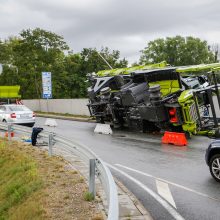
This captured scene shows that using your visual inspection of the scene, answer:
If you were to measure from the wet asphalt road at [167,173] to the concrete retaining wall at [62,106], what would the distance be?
59.7 feet

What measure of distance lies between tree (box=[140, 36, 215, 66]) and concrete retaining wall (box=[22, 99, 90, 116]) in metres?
28.3

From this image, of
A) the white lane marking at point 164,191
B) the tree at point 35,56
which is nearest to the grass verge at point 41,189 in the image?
the white lane marking at point 164,191

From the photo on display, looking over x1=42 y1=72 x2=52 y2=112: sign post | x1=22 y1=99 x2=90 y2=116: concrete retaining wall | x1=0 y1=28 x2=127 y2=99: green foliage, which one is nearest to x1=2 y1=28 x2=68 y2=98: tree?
x1=0 y1=28 x2=127 y2=99: green foliage

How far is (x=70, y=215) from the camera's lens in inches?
260

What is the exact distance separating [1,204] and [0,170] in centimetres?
363

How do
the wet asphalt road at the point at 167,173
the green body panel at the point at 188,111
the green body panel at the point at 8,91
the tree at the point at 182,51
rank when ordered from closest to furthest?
1. the wet asphalt road at the point at 167,173
2. the green body panel at the point at 188,111
3. the green body panel at the point at 8,91
4. the tree at the point at 182,51

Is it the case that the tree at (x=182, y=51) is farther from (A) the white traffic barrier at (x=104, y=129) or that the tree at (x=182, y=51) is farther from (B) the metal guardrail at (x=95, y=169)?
(B) the metal guardrail at (x=95, y=169)

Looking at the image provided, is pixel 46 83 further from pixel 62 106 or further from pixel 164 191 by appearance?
pixel 164 191

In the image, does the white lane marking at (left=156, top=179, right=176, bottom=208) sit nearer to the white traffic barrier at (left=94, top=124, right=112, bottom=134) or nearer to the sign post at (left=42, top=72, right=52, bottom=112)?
the white traffic barrier at (left=94, top=124, right=112, bottom=134)

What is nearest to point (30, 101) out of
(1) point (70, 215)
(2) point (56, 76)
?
(2) point (56, 76)

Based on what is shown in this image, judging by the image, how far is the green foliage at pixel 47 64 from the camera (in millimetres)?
54750

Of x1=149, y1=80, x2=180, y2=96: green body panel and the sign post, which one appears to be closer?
x1=149, y1=80, x2=180, y2=96: green body panel

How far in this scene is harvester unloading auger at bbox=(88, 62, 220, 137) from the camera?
14.3m

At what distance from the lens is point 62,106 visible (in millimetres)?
40344
